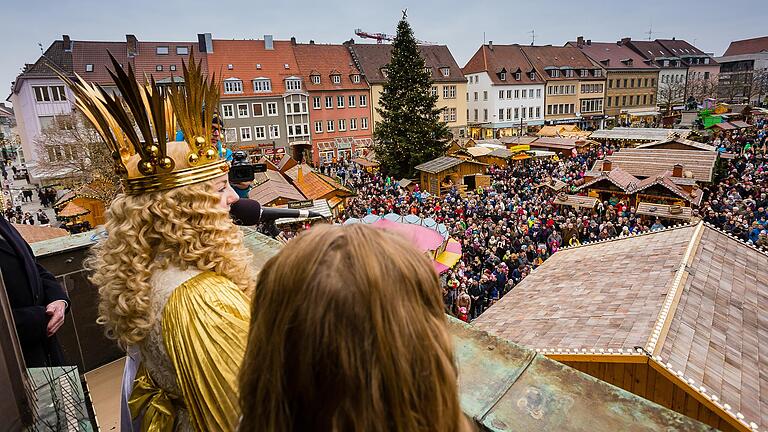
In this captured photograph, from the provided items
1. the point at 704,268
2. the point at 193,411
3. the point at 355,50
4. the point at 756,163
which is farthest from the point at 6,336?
the point at 355,50

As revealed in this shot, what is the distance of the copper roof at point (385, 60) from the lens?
44.9 metres

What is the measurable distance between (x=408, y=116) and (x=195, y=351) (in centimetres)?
2829

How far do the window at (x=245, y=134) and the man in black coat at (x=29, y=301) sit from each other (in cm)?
3846

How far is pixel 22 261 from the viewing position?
8.66ft

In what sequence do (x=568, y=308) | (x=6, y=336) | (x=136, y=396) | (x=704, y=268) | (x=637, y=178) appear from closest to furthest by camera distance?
(x=136, y=396), (x=6, y=336), (x=568, y=308), (x=704, y=268), (x=637, y=178)

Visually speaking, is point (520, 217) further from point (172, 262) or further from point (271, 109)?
point (271, 109)

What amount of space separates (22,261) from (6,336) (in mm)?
802

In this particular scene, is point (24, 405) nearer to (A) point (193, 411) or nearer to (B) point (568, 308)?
(A) point (193, 411)

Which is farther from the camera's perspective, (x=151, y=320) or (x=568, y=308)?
(x=568, y=308)

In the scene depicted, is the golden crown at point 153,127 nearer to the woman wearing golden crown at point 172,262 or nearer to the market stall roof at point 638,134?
the woman wearing golden crown at point 172,262

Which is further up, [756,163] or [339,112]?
[339,112]

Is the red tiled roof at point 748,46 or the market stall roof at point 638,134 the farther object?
the red tiled roof at point 748,46

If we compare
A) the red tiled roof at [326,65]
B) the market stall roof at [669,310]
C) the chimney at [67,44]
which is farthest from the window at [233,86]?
the market stall roof at [669,310]

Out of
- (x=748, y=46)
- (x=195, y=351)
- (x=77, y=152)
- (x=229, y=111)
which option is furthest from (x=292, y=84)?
(x=748, y=46)
